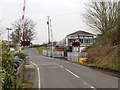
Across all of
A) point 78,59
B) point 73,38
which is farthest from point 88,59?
point 73,38

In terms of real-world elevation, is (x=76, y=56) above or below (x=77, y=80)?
above

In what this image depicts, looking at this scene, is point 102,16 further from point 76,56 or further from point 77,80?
point 77,80

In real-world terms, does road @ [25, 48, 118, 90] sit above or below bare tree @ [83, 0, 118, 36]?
below

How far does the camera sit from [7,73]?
248 inches

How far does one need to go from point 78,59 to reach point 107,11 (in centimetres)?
895

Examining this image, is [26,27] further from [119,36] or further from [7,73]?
[7,73]

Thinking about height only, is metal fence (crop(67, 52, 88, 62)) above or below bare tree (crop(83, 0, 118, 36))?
below

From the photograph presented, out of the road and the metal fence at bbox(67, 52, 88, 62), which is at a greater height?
the metal fence at bbox(67, 52, 88, 62)

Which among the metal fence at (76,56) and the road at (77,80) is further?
the metal fence at (76,56)

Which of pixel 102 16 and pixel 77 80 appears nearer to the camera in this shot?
pixel 77 80

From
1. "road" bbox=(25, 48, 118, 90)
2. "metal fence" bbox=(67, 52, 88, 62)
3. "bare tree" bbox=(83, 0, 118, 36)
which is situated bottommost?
"road" bbox=(25, 48, 118, 90)

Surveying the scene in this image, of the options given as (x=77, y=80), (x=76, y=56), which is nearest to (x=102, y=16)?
(x=76, y=56)

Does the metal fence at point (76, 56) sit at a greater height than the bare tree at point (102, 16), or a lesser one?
lesser

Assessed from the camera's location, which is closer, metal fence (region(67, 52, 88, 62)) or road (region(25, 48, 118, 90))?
road (region(25, 48, 118, 90))
